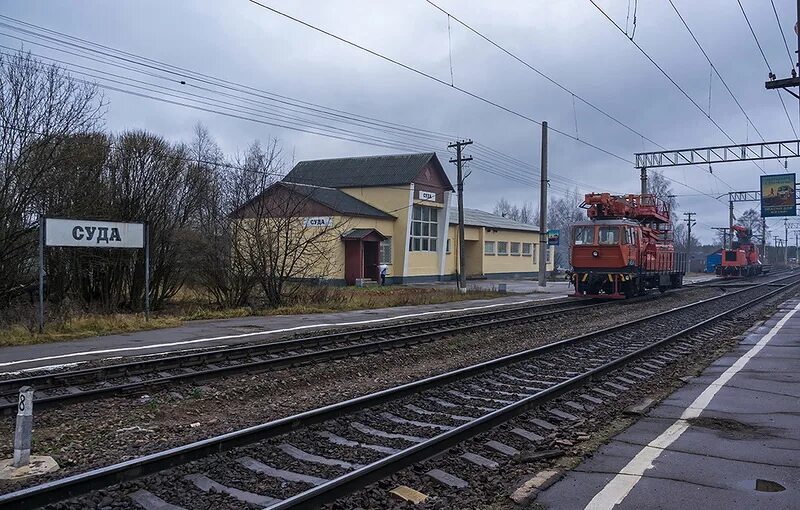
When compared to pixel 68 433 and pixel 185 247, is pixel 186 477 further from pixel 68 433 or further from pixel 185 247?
pixel 185 247

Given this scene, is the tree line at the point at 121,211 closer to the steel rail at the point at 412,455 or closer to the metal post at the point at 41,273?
the metal post at the point at 41,273

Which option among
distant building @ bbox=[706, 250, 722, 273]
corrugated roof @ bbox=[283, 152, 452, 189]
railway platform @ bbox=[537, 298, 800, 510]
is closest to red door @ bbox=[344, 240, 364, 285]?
corrugated roof @ bbox=[283, 152, 452, 189]

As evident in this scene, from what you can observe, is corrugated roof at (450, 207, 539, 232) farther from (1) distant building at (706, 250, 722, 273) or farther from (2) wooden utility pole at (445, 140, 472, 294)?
(1) distant building at (706, 250, 722, 273)

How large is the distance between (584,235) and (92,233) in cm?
1931

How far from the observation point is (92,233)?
1652cm

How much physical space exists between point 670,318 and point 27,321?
17.5m

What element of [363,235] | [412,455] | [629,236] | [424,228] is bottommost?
[412,455]

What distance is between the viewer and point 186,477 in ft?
18.4

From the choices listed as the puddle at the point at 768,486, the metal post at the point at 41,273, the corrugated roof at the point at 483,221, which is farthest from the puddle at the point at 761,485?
the corrugated roof at the point at 483,221

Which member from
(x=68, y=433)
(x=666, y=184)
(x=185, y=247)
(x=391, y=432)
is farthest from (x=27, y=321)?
(x=666, y=184)

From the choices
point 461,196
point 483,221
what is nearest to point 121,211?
point 461,196

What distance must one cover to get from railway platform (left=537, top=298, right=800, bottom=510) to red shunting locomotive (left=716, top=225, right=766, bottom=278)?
59.3 m

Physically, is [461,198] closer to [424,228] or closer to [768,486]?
[424,228]

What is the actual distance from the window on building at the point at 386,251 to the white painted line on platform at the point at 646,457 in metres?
31.9
